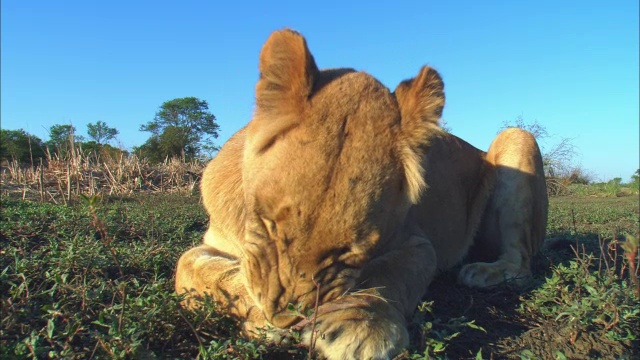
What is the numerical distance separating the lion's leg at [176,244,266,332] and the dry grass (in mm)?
10504

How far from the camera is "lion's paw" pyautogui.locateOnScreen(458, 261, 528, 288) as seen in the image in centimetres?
399

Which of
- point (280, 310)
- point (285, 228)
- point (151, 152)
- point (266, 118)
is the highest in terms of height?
point (151, 152)

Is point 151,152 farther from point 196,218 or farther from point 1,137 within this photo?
point 196,218

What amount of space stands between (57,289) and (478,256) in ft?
12.5

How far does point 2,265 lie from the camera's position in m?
3.34

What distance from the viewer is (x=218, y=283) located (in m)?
2.83

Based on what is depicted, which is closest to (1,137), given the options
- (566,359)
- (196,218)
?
(196,218)

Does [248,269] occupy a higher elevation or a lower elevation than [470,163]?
lower

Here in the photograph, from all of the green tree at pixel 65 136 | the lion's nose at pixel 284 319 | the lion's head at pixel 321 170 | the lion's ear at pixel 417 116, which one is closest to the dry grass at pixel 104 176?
the green tree at pixel 65 136

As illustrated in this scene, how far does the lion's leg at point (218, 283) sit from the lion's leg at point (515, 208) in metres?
2.32

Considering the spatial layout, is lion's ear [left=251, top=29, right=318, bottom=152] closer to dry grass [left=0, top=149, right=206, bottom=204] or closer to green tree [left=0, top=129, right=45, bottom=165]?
dry grass [left=0, top=149, right=206, bottom=204]

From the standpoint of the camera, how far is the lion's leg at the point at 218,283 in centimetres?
252

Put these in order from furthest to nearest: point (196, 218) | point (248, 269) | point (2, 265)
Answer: point (196, 218), point (2, 265), point (248, 269)

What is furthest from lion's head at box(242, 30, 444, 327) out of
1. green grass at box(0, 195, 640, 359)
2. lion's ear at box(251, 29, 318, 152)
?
green grass at box(0, 195, 640, 359)
